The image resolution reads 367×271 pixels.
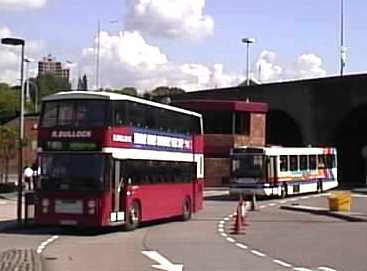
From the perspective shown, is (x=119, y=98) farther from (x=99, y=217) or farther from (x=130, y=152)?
(x=99, y=217)

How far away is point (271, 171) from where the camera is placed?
50500 millimetres

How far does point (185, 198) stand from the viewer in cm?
3319

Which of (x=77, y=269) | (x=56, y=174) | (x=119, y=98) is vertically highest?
(x=119, y=98)

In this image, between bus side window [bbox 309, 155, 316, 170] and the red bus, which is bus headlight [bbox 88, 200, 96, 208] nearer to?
the red bus

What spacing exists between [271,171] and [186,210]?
17.7m

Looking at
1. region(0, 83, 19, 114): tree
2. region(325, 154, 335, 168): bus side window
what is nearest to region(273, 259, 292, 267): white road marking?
region(325, 154, 335, 168): bus side window

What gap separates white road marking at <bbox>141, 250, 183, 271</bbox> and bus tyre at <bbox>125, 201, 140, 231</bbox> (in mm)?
6761

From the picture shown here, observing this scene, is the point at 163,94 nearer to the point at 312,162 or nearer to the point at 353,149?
the point at 353,149

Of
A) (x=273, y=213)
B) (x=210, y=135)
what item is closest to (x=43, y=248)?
(x=273, y=213)

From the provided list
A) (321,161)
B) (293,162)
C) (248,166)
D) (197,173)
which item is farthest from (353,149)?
(197,173)

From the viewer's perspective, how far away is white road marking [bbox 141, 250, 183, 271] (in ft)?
56.0

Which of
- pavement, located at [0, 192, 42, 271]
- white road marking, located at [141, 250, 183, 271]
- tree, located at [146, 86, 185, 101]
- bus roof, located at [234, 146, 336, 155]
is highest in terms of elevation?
tree, located at [146, 86, 185, 101]

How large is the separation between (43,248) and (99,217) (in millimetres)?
4577

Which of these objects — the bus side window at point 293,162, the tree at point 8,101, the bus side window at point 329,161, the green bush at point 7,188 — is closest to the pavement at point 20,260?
the green bush at point 7,188
